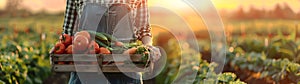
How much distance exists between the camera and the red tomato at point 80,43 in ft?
15.0

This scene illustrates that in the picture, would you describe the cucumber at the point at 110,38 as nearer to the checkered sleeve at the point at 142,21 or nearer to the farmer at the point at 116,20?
the farmer at the point at 116,20

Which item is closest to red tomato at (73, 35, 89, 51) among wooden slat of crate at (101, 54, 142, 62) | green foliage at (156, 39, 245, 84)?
wooden slat of crate at (101, 54, 142, 62)

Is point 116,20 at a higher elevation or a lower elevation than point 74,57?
higher

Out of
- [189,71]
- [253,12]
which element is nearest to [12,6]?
[253,12]

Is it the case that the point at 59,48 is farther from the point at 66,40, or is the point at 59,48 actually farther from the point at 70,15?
the point at 70,15

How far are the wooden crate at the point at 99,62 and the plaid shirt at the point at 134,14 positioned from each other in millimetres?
610

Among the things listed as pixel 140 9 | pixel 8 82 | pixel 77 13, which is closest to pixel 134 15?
pixel 140 9

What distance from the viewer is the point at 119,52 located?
4594 mm

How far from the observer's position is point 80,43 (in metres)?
4.57

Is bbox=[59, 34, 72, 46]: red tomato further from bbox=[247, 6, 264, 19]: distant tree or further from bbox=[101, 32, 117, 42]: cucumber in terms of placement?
bbox=[247, 6, 264, 19]: distant tree

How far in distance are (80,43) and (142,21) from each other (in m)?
0.73

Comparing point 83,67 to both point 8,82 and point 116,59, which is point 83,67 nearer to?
point 116,59

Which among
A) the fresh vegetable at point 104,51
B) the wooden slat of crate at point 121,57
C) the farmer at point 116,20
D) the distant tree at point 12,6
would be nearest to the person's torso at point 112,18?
the farmer at point 116,20

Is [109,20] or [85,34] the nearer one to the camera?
[85,34]
